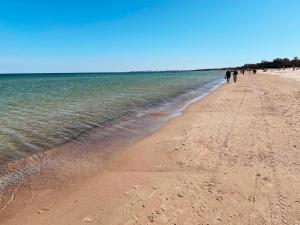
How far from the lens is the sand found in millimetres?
4742

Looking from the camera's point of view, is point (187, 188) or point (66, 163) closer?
point (187, 188)

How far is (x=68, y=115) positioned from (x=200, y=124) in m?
8.47

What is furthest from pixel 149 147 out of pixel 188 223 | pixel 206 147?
pixel 188 223

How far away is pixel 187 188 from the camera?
5801mm

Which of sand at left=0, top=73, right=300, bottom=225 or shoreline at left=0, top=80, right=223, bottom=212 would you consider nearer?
sand at left=0, top=73, right=300, bottom=225

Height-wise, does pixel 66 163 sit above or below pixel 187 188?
below

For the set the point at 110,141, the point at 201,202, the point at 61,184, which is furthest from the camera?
the point at 110,141

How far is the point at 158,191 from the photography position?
571 cm

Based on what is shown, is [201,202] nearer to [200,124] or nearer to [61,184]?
[61,184]

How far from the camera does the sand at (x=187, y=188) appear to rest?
4742mm

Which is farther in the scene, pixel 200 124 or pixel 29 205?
pixel 200 124

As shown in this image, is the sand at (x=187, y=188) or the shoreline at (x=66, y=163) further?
the shoreline at (x=66, y=163)

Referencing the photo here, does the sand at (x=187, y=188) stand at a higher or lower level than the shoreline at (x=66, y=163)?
higher

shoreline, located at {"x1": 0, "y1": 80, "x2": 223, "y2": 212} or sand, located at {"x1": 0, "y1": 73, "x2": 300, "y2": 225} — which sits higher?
sand, located at {"x1": 0, "y1": 73, "x2": 300, "y2": 225}
